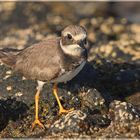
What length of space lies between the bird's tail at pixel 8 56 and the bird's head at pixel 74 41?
1330 mm

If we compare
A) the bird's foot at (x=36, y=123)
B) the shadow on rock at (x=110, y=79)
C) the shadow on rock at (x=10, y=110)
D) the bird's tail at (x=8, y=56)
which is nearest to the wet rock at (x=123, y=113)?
the shadow on rock at (x=110, y=79)

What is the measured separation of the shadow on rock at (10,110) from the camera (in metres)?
10.8

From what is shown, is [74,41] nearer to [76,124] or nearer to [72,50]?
[72,50]

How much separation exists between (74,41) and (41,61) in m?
0.84

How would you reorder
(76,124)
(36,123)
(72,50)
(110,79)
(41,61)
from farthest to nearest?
(110,79) < (41,61) < (72,50) < (36,123) < (76,124)

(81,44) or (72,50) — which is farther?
(72,50)

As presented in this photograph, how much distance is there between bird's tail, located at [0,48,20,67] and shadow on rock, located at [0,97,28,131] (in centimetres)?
87

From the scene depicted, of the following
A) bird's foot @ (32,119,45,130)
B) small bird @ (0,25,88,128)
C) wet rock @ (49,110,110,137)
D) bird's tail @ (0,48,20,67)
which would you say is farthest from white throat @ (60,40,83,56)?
bird's foot @ (32,119,45,130)

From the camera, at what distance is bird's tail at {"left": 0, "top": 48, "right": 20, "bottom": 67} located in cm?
1154

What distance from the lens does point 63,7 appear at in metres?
22.8

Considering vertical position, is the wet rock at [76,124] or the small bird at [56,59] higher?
the small bird at [56,59]

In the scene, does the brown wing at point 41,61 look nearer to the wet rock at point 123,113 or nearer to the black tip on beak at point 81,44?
the black tip on beak at point 81,44

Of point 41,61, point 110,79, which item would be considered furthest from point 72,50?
point 110,79

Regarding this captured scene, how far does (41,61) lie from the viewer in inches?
427
